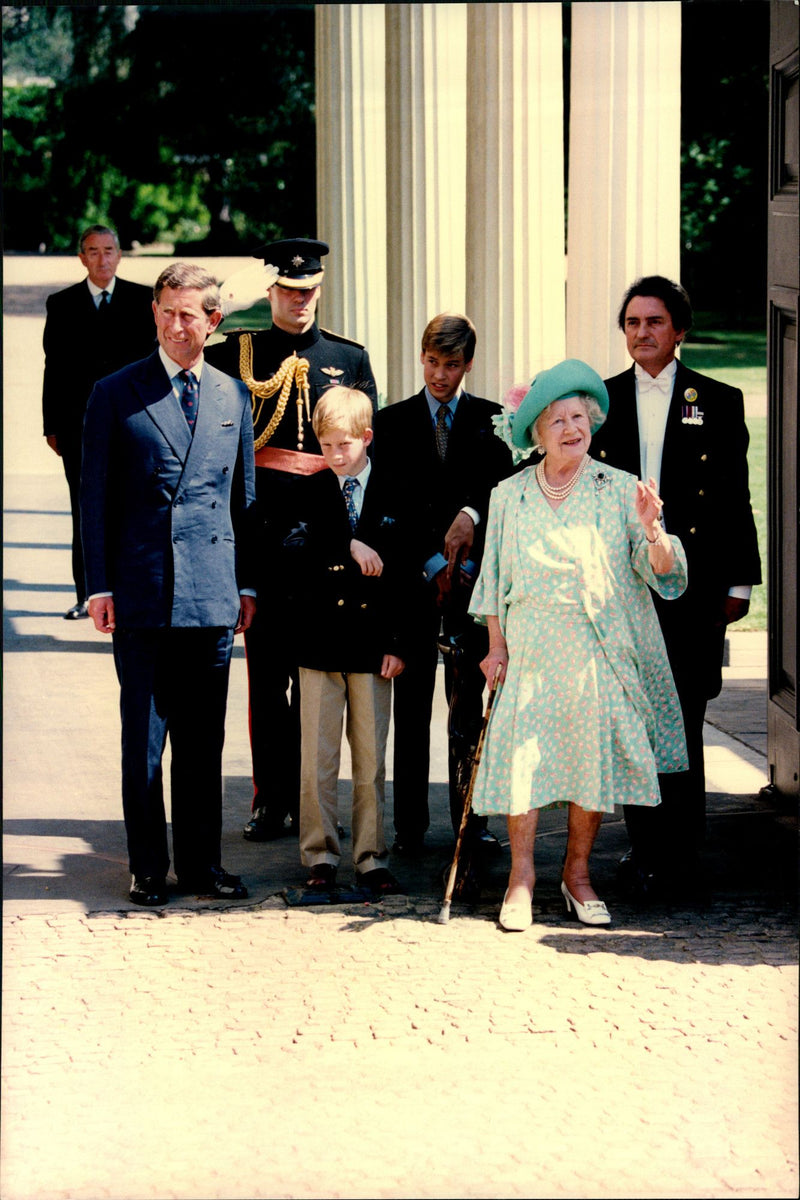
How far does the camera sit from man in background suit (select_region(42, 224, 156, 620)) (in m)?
9.27

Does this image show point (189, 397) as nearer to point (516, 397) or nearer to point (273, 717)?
point (516, 397)

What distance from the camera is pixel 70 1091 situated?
13.9ft

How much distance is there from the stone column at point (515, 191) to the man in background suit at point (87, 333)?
1.82 m

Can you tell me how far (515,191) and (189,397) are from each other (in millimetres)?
3186

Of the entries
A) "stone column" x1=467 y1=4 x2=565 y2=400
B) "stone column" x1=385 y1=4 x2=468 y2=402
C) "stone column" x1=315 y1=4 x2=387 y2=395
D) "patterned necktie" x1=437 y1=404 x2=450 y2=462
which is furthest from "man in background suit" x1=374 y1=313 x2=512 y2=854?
"stone column" x1=315 y1=4 x2=387 y2=395

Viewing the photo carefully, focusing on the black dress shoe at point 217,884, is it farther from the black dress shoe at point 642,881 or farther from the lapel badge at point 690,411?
the lapel badge at point 690,411

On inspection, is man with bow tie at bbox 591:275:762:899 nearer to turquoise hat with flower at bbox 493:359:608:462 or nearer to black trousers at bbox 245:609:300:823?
turquoise hat with flower at bbox 493:359:608:462

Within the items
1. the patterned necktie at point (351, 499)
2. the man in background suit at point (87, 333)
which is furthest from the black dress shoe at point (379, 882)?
the man in background suit at point (87, 333)

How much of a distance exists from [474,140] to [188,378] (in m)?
3.29

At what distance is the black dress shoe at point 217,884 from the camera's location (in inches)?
225

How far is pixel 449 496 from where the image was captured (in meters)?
6.05

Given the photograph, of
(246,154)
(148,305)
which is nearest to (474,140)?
(148,305)

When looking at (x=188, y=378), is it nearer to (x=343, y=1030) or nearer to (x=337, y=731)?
(x=337, y=731)

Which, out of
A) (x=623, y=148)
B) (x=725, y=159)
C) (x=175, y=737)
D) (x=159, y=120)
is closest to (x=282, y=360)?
(x=175, y=737)
